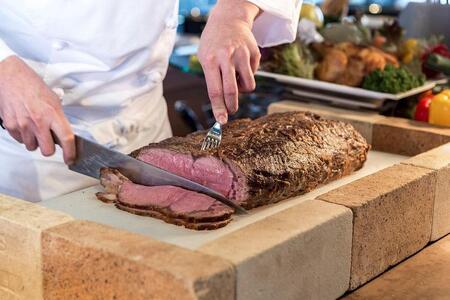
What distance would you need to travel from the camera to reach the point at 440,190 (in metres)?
2.04

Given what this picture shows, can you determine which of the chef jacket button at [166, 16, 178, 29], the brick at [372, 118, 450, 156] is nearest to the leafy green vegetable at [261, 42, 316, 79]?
the brick at [372, 118, 450, 156]

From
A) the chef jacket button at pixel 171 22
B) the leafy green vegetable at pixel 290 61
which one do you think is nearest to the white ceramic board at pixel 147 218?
the chef jacket button at pixel 171 22

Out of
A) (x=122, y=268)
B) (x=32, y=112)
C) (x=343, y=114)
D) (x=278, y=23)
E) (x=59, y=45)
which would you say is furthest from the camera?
(x=343, y=114)

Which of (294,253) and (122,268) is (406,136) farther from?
(122,268)

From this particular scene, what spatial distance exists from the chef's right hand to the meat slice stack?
0.67 feet

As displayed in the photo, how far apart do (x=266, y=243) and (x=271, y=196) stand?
1.38 feet

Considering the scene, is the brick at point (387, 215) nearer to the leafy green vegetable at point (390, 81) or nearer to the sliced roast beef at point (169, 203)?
the sliced roast beef at point (169, 203)

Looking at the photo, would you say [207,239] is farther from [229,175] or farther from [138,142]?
[138,142]

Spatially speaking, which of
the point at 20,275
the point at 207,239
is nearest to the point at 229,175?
the point at 207,239

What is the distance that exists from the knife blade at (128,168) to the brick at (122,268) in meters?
0.25

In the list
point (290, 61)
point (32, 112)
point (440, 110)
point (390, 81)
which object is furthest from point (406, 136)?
point (32, 112)

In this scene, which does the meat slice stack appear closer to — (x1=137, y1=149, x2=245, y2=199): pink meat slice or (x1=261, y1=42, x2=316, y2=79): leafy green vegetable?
(x1=137, y1=149, x2=245, y2=199): pink meat slice

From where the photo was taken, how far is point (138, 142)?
2410 millimetres

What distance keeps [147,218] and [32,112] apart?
1.13 ft
